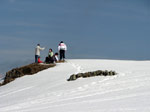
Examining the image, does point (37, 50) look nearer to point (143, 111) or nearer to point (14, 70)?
point (14, 70)

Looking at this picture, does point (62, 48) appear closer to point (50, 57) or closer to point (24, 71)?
point (50, 57)

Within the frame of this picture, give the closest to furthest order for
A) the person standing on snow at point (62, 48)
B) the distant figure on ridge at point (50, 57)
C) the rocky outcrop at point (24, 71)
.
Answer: the rocky outcrop at point (24, 71) → the distant figure on ridge at point (50, 57) → the person standing on snow at point (62, 48)

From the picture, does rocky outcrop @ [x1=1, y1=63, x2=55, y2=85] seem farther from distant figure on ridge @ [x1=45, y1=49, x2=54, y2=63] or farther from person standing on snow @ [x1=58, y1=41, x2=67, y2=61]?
person standing on snow @ [x1=58, y1=41, x2=67, y2=61]

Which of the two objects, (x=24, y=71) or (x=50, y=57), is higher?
(x=50, y=57)

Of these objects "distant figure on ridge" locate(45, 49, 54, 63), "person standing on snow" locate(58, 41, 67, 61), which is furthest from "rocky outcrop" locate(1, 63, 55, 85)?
"person standing on snow" locate(58, 41, 67, 61)

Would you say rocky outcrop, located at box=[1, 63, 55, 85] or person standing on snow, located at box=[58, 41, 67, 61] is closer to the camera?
rocky outcrop, located at box=[1, 63, 55, 85]

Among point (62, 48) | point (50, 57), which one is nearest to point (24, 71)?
point (50, 57)

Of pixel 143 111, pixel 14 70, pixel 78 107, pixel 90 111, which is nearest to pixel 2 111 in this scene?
pixel 78 107

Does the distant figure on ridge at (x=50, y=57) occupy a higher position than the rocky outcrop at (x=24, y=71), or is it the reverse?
the distant figure on ridge at (x=50, y=57)

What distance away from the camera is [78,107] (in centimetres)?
670

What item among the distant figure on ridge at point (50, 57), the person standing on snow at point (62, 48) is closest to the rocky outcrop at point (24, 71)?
the distant figure on ridge at point (50, 57)

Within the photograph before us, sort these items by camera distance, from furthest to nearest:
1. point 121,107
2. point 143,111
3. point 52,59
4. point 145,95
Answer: point 52,59 → point 145,95 → point 121,107 → point 143,111

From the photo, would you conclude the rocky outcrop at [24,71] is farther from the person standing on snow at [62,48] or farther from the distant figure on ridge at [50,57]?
the person standing on snow at [62,48]

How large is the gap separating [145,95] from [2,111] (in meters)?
3.87
